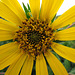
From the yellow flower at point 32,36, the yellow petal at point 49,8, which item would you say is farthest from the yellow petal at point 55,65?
the yellow petal at point 49,8

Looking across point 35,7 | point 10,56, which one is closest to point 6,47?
point 10,56

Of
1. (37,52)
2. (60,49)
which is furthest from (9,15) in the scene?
(60,49)

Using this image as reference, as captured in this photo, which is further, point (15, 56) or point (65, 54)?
point (15, 56)

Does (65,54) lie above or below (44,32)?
below

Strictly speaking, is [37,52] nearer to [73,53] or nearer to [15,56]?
[15,56]

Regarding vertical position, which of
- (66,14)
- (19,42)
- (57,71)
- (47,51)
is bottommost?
(57,71)

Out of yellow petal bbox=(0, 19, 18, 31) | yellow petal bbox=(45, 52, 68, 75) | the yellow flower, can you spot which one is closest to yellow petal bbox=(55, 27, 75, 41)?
the yellow flower

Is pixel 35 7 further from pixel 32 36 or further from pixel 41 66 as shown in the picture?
pixel 41 66
